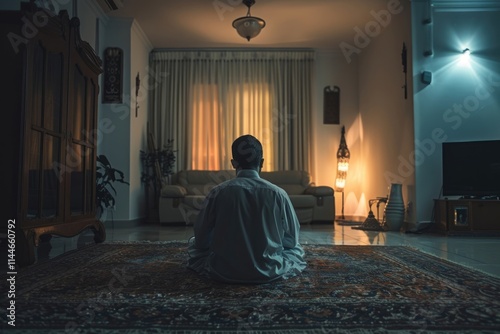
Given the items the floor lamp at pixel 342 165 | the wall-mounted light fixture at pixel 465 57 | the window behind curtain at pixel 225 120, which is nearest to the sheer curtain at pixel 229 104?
the window behind curtain at pixel 225 120

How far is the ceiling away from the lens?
5.27 meters

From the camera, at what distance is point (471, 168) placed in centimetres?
456

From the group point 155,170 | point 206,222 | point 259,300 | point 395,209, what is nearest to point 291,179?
point 395,209

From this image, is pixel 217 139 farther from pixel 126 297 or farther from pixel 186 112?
pixel 126 297

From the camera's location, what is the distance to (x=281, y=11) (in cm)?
547

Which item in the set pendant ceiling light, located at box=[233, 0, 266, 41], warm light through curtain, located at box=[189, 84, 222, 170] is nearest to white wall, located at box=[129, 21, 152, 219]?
warm light through curtain, located at box=[189, 84, 222, 170]

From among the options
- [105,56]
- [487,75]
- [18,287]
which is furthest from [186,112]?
[18,287]

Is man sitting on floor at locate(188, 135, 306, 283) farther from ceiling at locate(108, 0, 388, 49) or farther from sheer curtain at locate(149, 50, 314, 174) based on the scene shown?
sheer curtain at locate(149, 50, 314, 174)

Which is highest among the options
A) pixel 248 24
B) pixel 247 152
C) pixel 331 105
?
pixel 248 24

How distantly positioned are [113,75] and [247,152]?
4402 millimetres

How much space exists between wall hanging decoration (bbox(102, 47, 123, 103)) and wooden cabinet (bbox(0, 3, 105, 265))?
245 centimetres

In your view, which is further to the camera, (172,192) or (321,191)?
(321,191)

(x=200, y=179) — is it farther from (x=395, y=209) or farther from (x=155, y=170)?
(x=395, y=209)

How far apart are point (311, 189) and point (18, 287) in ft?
15.8
